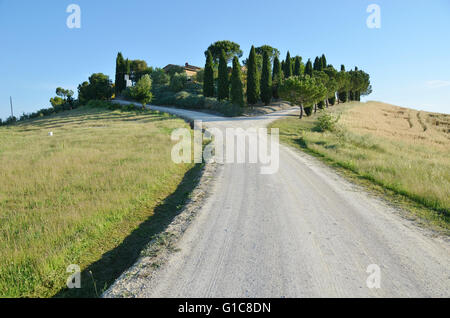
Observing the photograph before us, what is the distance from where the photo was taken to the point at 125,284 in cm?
408

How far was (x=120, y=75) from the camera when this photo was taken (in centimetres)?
6762

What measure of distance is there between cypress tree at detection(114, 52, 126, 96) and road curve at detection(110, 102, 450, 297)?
7029 cm

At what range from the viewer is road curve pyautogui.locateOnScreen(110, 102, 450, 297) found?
152 inches

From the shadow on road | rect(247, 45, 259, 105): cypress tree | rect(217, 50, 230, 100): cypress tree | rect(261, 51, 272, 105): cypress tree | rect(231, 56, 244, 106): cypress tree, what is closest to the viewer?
the shadow on road

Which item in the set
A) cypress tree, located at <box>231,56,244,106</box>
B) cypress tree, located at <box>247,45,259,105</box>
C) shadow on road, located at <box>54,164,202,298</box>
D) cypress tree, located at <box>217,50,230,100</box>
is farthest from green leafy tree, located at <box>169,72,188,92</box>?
shadow on road, located at <box>54,164,202,298</box>

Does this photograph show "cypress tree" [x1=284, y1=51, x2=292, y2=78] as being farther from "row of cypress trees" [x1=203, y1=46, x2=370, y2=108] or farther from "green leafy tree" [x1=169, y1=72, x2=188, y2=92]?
"green leafy tree" [x1=169, y1=72, x2=188, y2=92]

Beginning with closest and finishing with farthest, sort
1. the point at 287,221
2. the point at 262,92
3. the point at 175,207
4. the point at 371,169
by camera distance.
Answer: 1. the point at 287,221
2. the point at 175,207
3. the point at 371,169
4. the point at 262,92

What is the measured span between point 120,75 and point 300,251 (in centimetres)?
7430

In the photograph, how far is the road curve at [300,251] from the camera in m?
3.85

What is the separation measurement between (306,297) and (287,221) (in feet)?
8.53

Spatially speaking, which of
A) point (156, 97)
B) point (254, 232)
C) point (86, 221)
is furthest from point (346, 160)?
point (156, 97)

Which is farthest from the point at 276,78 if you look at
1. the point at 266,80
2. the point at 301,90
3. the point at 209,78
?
the point at 301,90

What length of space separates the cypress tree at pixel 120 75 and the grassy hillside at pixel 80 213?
6008 centimetres

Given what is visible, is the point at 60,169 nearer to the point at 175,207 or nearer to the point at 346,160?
the point at 175,207
